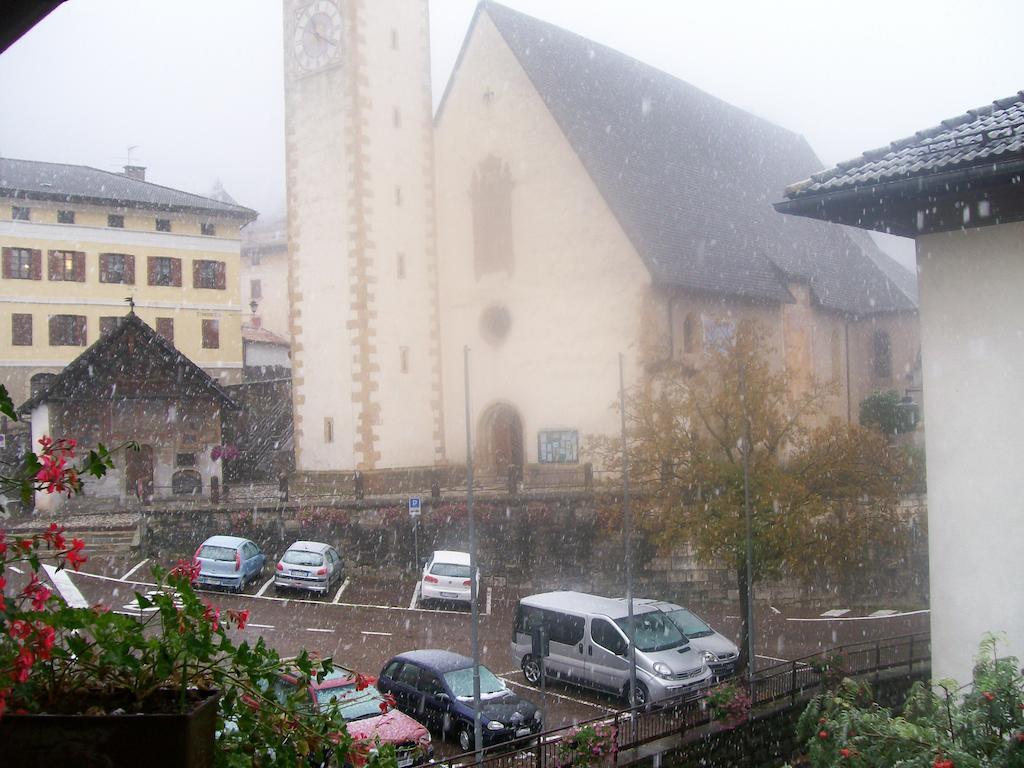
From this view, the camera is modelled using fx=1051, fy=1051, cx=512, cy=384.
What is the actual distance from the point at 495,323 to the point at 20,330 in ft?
56.4

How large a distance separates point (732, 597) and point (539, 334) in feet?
33.2

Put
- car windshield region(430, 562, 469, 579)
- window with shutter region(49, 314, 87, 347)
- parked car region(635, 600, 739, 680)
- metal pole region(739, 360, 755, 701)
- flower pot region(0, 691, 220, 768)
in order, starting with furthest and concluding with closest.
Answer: window with shutter region(49, 314, 87, 347)
car windshield region(430, 562, 469, 579)
parked car region(635, 600, 739, 680)
metal pole region(739, 360, 755, 701)
flower pot region(0, 691, 220, 768)

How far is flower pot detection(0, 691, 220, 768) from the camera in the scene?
185cm

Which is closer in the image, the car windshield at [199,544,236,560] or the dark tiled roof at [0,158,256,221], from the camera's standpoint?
the car windshield at [199,544,236,560]

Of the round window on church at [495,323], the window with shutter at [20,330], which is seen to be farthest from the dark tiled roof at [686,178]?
the window with shutter at [20,330]

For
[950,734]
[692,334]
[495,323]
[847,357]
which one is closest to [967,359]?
[950,734]

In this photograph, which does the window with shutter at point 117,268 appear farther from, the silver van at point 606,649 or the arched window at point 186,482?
the silver van at point 606,649

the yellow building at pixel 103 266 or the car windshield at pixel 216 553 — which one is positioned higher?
the yellow building at pixel 103 266

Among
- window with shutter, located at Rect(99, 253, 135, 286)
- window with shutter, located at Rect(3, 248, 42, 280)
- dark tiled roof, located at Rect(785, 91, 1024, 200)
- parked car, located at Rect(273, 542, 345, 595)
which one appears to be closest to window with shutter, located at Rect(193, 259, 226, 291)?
window with shutter, located at Rect(99, 253, 135, 286)

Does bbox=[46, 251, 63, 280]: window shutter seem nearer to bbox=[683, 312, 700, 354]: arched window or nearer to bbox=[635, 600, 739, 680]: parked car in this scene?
bbox=[683, 312, 700, 354]: arched window

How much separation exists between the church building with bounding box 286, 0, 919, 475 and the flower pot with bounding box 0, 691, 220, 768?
27.1m

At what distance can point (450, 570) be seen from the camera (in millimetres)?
24531

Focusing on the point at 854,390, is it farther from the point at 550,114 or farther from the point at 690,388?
the point at 690,388

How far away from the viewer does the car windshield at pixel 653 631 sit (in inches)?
677
